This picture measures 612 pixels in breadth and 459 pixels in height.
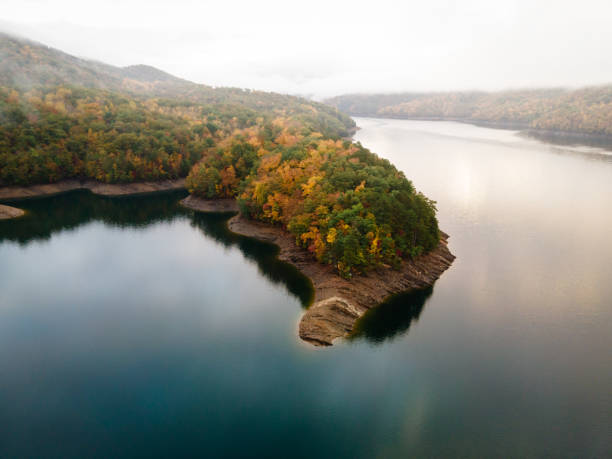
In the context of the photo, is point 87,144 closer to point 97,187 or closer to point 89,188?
point 89,188

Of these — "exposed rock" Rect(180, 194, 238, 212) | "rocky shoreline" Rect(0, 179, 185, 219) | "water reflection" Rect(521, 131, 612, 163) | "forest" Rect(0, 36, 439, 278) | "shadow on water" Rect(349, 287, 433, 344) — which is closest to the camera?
"shadow on water" Rect(349, 287, 433, 344)

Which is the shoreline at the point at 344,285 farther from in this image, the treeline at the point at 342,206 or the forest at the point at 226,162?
the forest at the point at 226,162

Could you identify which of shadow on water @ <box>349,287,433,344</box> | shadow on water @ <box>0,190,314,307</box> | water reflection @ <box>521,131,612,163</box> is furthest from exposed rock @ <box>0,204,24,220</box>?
water reflection @ <box>521,131,612,163</box>

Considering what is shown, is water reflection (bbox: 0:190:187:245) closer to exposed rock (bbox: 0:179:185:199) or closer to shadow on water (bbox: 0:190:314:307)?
shadow on water (bbox: 0:190:314:307)

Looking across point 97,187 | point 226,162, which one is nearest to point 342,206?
point 226,162

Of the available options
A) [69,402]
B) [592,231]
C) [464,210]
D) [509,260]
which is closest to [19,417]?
[69,402]
